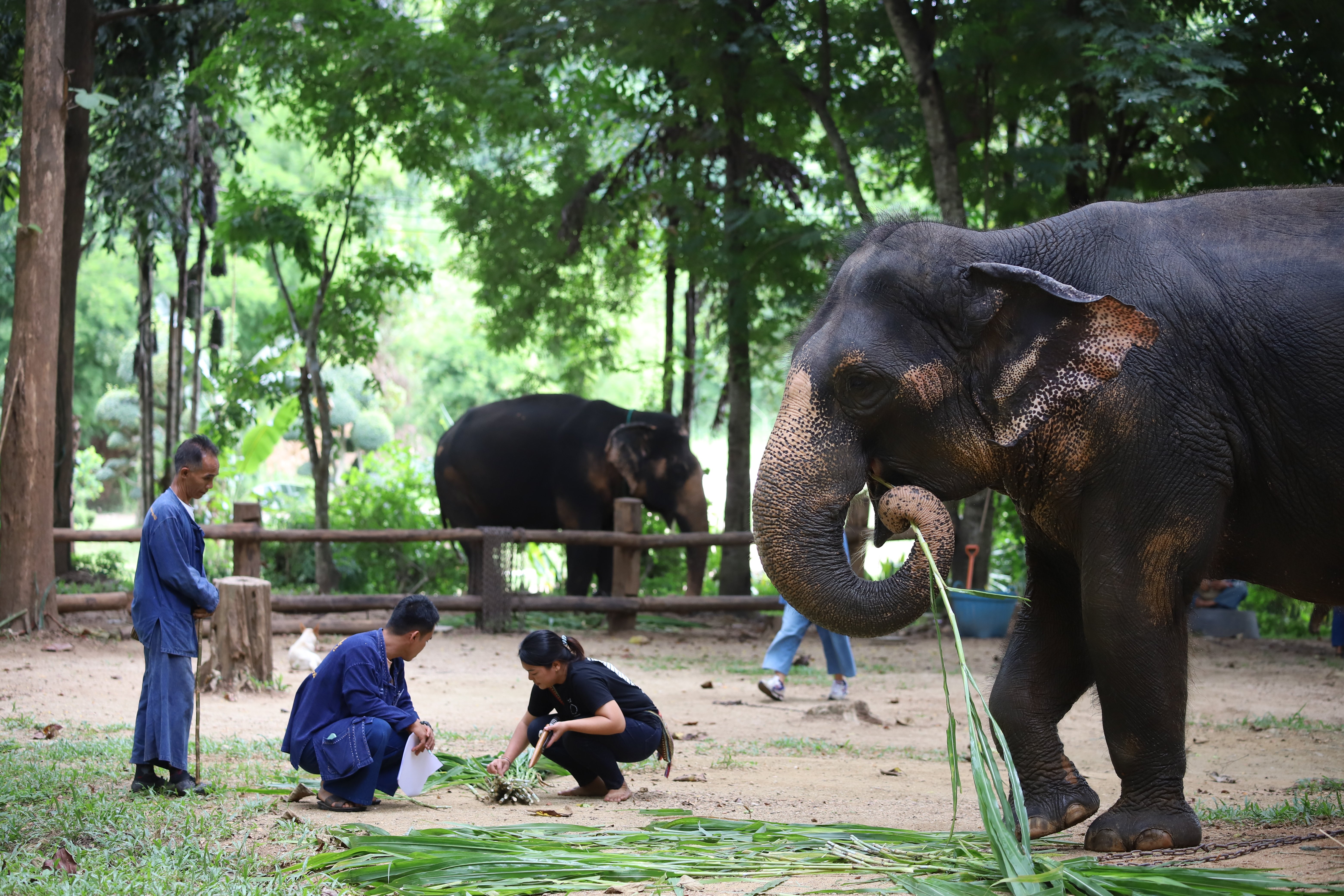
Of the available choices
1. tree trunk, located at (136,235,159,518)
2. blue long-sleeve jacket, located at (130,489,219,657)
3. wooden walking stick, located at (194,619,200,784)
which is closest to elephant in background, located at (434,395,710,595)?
tree trunk, located at (136,235,159,518)

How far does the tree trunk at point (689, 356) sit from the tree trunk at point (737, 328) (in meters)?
1.50

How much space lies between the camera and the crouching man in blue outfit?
5141 millimetres

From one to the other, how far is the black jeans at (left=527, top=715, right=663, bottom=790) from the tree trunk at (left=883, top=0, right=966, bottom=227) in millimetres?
7412

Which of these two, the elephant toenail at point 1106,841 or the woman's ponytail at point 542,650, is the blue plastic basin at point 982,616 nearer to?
the woman's ponytail at point 542,650

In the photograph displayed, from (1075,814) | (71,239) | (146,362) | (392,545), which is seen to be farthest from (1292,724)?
(146,362)

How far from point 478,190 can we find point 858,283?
12.4 m

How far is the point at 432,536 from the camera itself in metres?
12.1

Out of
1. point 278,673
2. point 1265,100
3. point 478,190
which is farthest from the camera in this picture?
point 478,190

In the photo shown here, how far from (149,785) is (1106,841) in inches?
150

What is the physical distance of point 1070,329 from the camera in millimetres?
4102

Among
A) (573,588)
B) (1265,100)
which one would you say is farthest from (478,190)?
(1265,100)

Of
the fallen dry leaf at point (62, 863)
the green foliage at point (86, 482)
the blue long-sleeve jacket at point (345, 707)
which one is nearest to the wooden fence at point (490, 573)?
the blue long-sleeve jacket at point (345, 707)

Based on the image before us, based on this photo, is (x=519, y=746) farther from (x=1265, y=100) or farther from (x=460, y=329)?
(x=460, y=329)

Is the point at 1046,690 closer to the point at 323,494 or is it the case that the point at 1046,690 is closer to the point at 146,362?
the point at 323,494
